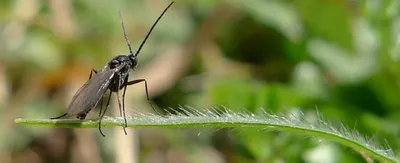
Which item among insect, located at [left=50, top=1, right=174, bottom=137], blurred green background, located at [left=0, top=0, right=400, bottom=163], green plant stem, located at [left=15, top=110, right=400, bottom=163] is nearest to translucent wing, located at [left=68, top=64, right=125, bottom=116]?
insect, located at [left=50, top=1, right=174, bottom=137]

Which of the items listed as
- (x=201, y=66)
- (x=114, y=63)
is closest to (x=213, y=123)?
(x=114, y=63)

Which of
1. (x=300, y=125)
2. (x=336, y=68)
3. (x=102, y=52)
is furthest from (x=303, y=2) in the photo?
(x=300, y=125)

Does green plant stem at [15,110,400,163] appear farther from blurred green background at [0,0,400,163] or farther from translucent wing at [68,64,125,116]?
blurred green background at [0,0,400,163]

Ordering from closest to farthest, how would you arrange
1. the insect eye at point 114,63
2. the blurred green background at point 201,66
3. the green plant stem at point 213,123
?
1. the green plant stem at point 213,123
2. the insect eye at point 114,63
3. the blurred green background at point 201,66

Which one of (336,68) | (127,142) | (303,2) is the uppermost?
(303,2)

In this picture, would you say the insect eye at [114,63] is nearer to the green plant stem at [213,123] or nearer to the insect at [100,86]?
the insect at [100,86]

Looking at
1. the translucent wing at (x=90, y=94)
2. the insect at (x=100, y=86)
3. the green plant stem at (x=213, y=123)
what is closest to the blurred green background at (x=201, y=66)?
the insect at (x=100, y=86)

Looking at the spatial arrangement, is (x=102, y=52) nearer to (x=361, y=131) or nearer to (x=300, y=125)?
(x=361, y=131)
